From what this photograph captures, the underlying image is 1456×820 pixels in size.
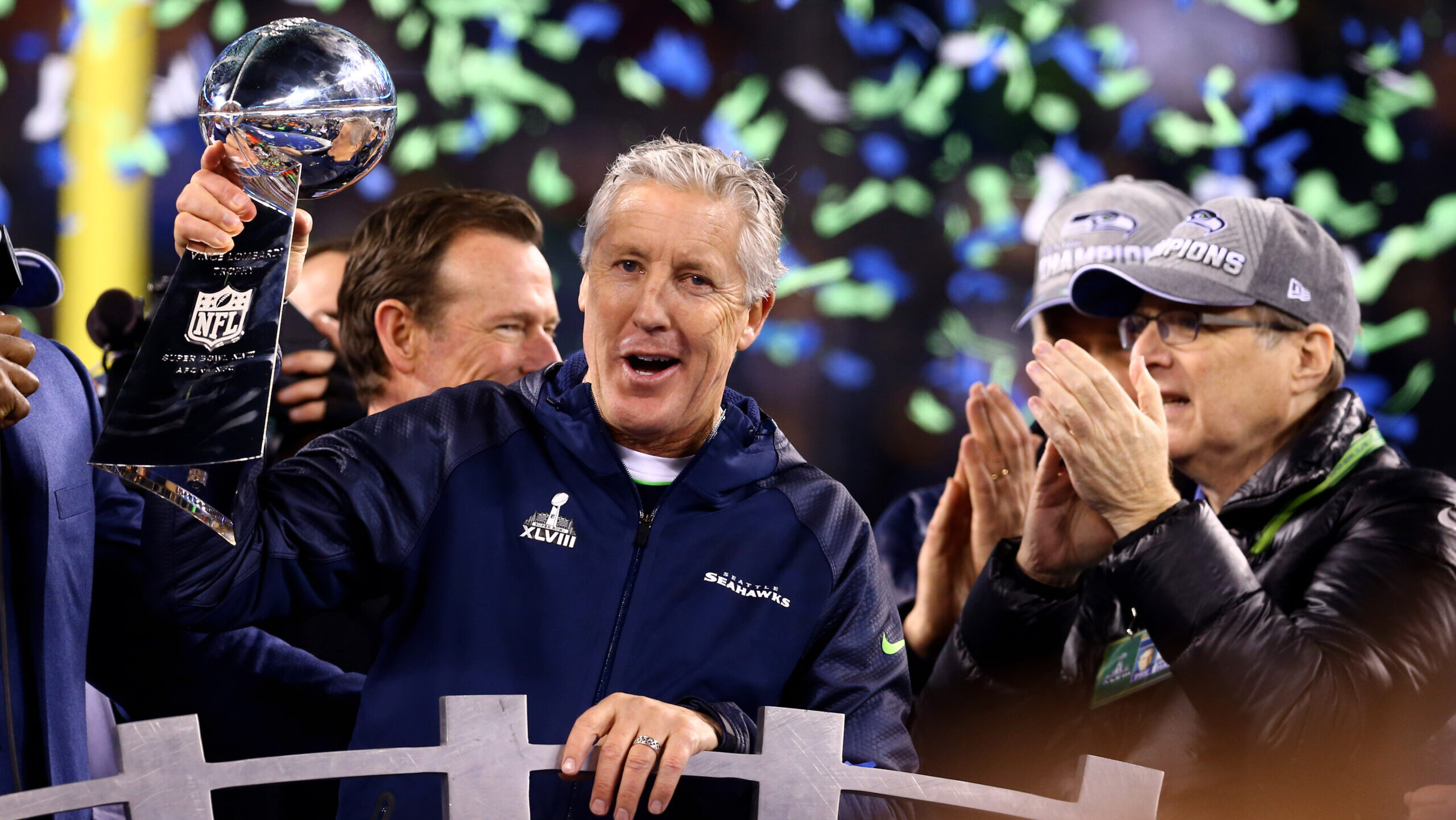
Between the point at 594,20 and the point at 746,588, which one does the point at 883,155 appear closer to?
the point at 594,20

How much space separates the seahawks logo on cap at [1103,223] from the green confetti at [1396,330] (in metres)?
1.63

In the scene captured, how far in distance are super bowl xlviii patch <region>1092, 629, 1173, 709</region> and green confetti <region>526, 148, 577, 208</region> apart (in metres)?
2.21

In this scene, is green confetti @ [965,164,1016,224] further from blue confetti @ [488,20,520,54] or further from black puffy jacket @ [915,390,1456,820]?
black puffy jacket @ [915,390,1456,820]

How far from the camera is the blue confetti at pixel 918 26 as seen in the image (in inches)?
148

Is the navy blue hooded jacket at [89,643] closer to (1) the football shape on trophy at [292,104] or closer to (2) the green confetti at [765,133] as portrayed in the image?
(1) the football shape on trophy at [292,104]

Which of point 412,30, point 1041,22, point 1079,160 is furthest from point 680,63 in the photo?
point 1079,160

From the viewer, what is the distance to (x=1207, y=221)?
1.92m

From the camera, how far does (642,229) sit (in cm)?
144

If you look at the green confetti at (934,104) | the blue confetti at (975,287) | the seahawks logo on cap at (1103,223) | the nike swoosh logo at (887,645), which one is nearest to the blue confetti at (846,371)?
the blue confetti at (975,287)

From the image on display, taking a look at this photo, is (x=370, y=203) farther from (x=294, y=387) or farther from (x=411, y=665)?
(x=411, y=665)

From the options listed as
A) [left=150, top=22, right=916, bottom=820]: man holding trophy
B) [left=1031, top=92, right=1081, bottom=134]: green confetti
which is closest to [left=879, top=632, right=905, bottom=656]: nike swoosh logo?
[left=150, top=22, right=916, bottom=820]: man holding trophy

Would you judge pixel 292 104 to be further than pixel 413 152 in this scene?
No

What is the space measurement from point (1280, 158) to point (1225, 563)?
98.8 inches

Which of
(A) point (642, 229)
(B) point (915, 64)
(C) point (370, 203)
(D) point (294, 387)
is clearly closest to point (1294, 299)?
(A) point (642, 229)
